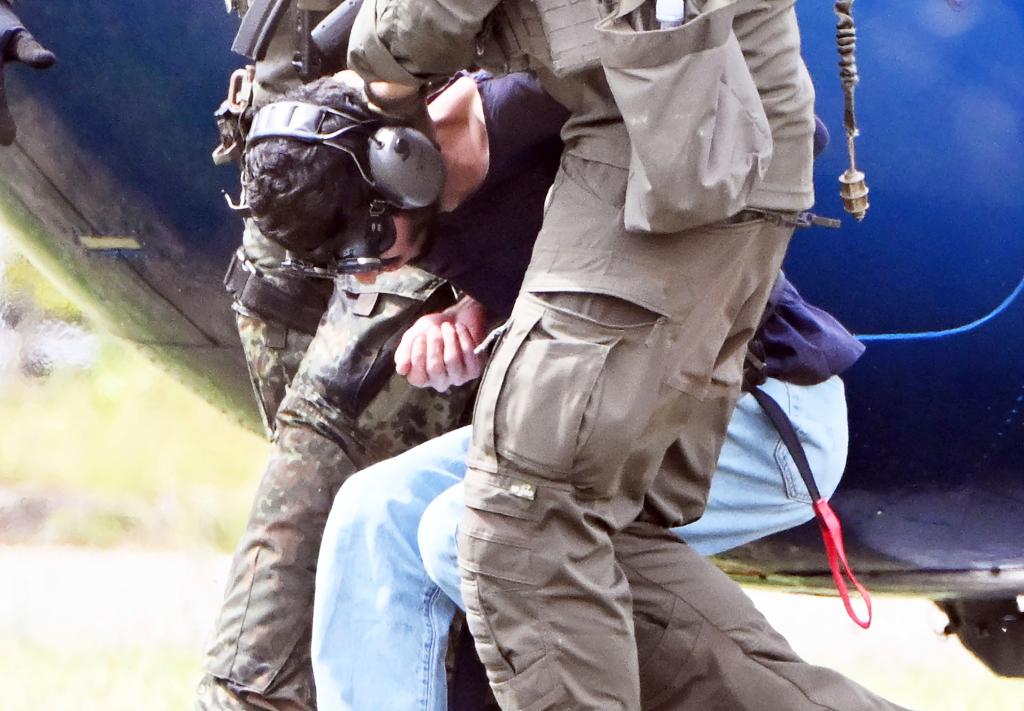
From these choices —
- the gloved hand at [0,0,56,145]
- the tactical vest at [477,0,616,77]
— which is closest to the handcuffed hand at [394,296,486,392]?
the tactical vest at [477,0,616,77]

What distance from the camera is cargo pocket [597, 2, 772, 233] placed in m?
1.63

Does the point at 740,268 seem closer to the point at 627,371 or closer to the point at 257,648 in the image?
the point at 627,371

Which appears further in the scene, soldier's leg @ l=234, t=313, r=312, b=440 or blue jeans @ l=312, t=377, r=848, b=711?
soldier's leg @ l=234, t=313, r=312, b=440

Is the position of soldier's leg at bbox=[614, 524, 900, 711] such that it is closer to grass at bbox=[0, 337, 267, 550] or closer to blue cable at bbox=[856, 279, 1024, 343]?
blue cable at bbox=[856, 279, 1024, 343]

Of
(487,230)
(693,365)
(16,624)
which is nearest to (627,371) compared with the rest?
(693,365)

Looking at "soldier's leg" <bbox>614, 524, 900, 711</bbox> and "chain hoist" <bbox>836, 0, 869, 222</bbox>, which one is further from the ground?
"chain hoist" <bbox>836, 0, 869, 222</bbox>

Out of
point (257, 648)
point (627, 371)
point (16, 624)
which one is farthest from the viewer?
point (16, 624)

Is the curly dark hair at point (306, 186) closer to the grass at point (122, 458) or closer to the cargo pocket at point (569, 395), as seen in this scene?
the cargo pocket at point (569, 395)

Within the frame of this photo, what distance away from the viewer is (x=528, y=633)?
1754mm

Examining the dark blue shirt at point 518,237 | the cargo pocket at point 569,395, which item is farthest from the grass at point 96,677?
the cargo pocket at point 569,395

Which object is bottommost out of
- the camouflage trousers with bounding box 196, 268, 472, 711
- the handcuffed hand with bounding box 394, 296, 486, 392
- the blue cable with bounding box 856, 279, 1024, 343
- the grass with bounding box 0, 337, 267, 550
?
the grass with bounding box 0, 337, 267, 550

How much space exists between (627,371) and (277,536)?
814 millimetres

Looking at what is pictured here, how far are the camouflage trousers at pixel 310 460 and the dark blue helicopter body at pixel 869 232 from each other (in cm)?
44

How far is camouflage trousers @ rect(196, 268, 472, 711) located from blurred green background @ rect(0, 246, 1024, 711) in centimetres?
126
